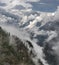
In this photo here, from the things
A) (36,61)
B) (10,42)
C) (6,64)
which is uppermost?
(10,42)

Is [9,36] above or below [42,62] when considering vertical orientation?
above

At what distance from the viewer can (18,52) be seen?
15.0 m

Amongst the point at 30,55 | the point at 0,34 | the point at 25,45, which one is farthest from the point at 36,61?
the point at 0,34

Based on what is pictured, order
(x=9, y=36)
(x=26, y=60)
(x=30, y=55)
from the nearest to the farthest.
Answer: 1. (x=26, y=60)
2. (x=30, y=55)
3. (x=9, y=36)

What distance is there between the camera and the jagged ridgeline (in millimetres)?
13847

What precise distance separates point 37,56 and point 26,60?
1.55 metres

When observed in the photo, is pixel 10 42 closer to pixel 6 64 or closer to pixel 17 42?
pixel 17 42

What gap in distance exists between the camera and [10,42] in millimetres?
15516

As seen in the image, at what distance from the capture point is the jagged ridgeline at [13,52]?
1385cm

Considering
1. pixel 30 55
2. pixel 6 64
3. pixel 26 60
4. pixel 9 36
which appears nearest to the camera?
pixel 6 64

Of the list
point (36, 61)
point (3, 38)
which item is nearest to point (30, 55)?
A: point (36, 61)

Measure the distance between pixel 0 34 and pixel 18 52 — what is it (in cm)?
184

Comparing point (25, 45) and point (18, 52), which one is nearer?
point (18, 52)

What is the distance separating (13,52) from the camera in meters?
15.0
